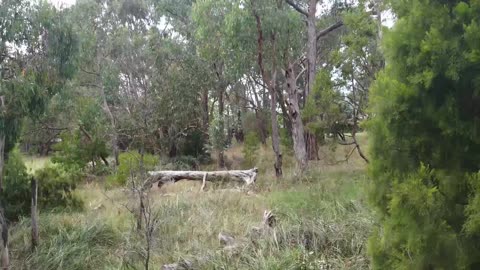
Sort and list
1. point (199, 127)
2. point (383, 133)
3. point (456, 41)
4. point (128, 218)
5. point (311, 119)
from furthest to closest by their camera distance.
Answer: point (199, 127), point (311, 119), point (128, 218), point (383, 133), point (456, 41)

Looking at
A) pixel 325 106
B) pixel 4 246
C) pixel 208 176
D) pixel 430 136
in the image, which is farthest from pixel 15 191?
pixel 430 136

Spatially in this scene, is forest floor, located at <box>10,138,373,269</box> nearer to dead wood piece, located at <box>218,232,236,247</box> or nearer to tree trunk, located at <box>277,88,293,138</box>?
dead wood piece, located at <box>218,232,236,247</box>

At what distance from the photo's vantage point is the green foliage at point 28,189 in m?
8.53

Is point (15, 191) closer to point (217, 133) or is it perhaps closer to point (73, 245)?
point (73, 245)

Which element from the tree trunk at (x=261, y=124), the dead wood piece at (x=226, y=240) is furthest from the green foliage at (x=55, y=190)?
the tree trunk at (x=261, y=124)

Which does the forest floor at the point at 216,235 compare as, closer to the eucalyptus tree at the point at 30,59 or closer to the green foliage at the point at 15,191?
the green foliage at the point at 15,191

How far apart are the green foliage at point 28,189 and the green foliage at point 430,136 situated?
744 cm

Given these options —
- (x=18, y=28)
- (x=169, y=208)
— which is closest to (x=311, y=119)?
(x=169, y=208)

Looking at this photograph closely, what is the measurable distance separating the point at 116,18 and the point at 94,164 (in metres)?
10.7

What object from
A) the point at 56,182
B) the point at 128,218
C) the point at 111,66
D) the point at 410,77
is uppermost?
the point at 111,66

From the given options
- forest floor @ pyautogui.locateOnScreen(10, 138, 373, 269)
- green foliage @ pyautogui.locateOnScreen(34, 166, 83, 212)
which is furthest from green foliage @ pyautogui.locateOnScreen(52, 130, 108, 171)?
forest floor @ pyautogui.locateOnScreen(10, 138, 373, 269)

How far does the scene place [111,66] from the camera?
21906 millimetres

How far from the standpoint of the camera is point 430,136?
284 cm

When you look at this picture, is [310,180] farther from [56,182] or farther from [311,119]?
[56,182]
